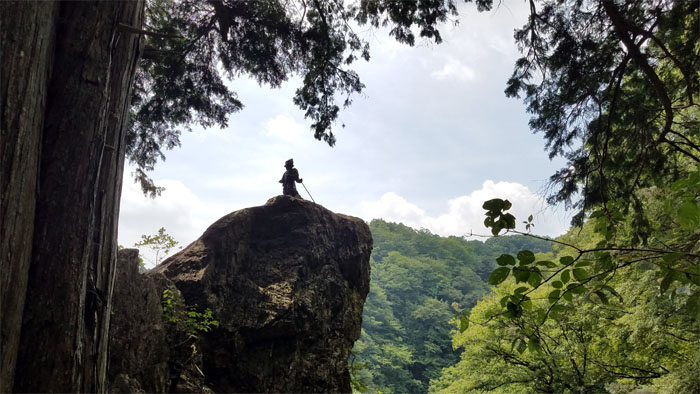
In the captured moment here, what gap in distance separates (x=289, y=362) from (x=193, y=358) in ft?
4.27

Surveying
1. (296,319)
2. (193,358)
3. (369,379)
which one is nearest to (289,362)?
(296,319)

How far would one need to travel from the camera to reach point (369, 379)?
28.4m

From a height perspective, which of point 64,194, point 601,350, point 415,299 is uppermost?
point 64,194

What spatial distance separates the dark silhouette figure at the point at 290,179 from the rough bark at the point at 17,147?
17.6ft

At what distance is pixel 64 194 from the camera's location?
5.32 ft

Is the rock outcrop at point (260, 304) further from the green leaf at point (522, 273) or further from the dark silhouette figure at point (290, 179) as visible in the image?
the green leaf at point (522, 273)

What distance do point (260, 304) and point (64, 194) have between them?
3779 mm

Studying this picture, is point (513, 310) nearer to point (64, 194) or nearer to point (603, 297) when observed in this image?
point (603, 297)

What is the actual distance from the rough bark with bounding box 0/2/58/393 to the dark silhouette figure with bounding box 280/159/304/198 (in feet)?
17.6

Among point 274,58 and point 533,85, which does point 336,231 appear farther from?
point 533,85

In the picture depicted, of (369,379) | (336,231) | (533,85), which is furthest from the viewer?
(369,379)

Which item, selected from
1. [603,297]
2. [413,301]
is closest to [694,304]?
[603,297]

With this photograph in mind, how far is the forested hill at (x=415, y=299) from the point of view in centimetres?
3234

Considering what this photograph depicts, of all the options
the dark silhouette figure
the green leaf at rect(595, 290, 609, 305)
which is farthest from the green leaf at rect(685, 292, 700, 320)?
the dark silhouette figure
